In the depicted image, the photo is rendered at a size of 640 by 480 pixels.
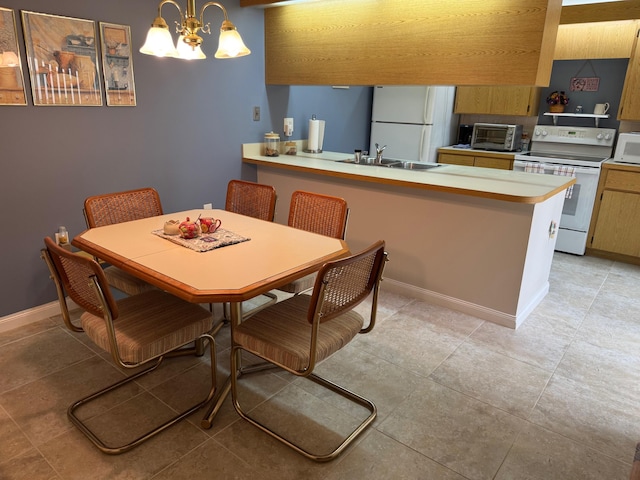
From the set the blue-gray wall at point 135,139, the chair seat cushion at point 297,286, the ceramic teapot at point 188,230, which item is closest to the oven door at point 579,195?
the blue-gray wall at point 135,139

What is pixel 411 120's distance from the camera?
473cm

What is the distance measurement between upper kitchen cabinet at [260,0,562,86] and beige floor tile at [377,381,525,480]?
72.3 inches

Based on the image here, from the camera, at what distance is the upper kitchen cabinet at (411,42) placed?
8.23 ft

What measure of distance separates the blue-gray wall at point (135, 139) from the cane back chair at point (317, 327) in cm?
165

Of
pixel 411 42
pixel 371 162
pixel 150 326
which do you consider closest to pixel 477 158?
pixel 371 162

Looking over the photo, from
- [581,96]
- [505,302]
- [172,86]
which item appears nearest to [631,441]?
[505,302]

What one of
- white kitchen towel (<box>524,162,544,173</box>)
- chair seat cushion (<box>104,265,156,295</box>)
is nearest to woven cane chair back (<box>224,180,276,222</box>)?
chair seat cushion (<box>104,265,156,295</box>)

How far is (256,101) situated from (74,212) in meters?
1.76

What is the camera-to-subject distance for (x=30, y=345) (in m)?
2.50

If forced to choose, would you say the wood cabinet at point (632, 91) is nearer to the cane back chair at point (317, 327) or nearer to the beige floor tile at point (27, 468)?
the cane back chair at point (317, 327)

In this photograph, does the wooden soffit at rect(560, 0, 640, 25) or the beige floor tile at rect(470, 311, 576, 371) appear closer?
the beige floor tile at rect(470, 311, 576, 371)

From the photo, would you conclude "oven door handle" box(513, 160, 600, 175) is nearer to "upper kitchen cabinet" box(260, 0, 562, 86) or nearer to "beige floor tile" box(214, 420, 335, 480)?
"upper kitchen cabinet" box(260, 0, 562, 86)

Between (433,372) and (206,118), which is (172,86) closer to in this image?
(206,118)

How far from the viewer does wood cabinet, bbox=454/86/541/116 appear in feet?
15.4
